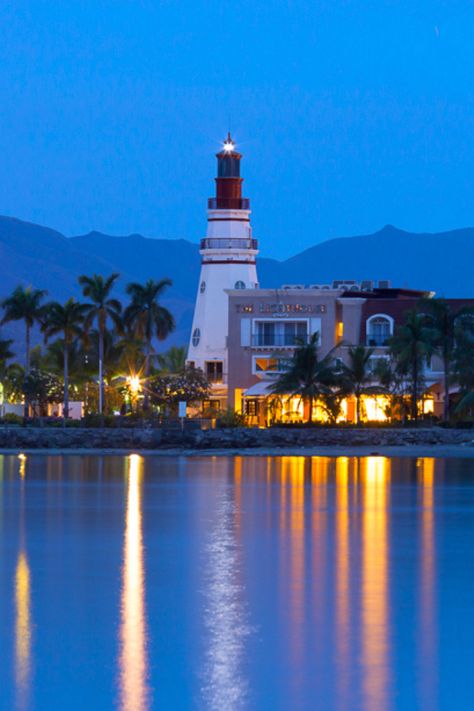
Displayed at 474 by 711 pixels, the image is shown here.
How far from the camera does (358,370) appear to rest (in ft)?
236

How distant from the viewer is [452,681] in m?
19.9

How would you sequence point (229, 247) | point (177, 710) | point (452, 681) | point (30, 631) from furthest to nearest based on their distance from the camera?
1. point (229, 247)
2. point (30, 631)
3. point (452, 681)
4. point (177, 710)

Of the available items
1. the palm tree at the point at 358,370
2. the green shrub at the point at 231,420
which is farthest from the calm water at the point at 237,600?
the green shrub at the point at 231,420

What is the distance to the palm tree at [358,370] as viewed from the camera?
Answer: 2820 inches

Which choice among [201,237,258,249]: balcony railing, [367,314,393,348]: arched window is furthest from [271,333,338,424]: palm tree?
[201,237,258,249]: balcony railing

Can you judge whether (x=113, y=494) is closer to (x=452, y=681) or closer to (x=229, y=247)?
(x=452, y=681)

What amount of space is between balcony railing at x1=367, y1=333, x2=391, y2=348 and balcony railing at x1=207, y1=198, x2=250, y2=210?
1178 centimetres

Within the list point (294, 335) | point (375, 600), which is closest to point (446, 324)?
point (294, 335)

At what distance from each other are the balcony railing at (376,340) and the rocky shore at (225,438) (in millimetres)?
6421

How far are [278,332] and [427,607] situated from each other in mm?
53388

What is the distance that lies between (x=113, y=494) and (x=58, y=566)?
18.5m

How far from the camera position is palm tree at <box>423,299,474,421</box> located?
7256 centimetres

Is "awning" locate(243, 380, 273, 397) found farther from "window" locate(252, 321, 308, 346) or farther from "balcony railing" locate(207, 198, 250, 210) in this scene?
"balcony railing" locate(207, 198, 250, 210)

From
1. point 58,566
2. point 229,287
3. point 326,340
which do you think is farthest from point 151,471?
point 58,566
